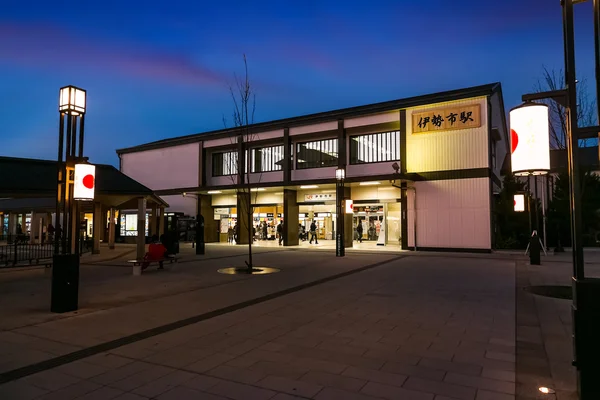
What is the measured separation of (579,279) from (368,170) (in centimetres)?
2124

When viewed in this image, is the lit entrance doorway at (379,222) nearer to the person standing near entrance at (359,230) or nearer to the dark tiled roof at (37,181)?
the person standing near entrance at (359,230)

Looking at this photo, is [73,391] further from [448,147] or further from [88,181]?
[448,147]

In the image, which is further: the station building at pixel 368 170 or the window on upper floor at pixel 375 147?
the window on upper floor at pixel 375 147

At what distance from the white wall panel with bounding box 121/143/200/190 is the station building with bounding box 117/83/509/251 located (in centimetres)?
9

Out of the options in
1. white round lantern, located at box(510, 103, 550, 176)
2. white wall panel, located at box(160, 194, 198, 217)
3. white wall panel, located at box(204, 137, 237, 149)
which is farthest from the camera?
white wall panel, located at box(160, 194, 198, 217)

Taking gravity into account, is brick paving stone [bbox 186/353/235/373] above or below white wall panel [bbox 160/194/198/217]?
below

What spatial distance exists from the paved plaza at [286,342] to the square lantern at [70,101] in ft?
12.3

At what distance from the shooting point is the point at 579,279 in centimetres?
359

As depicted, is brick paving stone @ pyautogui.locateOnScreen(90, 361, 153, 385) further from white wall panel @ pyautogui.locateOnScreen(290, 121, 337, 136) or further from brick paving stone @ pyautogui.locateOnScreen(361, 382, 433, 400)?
white wall panel @ pyautogui.locateOnScreen(290, 121, 337, 136)

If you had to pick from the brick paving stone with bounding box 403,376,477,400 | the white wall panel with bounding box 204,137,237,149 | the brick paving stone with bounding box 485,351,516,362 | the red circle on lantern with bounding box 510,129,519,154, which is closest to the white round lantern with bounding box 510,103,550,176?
the red circle on lantern with bounding box 510,129,519,154

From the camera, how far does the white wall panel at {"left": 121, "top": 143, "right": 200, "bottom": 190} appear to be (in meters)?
31.8

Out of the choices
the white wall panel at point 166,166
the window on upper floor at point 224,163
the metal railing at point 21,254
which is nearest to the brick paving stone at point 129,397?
the metal railing at point 21,254

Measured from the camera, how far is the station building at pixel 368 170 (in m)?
20.6

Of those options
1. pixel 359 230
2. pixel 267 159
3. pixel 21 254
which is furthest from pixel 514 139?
pixel 267 159
